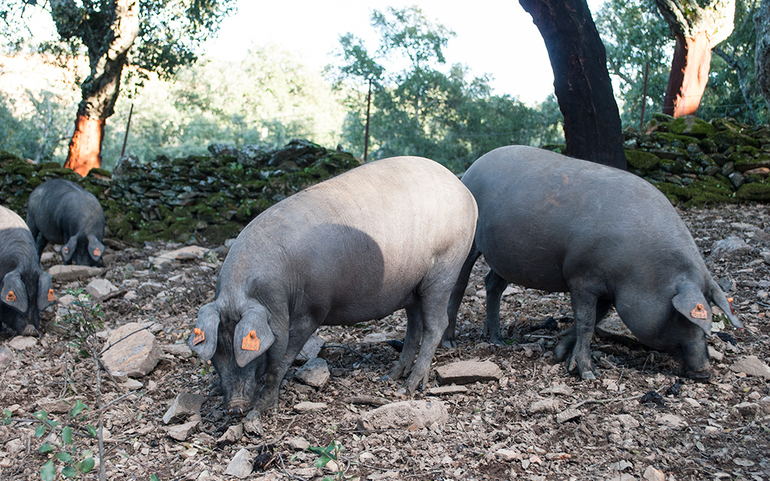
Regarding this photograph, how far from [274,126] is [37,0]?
26.8m

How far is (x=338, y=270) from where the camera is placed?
163 inches

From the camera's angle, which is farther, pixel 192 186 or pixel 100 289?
pixel 192 186

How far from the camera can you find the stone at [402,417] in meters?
3.85

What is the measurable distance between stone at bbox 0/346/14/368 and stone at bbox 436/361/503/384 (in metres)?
3.96

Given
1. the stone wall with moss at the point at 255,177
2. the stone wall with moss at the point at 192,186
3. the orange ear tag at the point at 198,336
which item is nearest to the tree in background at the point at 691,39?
the stone wall with moss at the point at 255,177

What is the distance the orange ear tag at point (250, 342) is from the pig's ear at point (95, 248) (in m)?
7.28

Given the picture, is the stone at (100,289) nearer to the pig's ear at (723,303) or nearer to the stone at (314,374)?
the stone at (314,374)

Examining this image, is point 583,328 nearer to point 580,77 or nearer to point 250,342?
point 250,342

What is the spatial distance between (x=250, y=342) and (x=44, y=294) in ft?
13.9

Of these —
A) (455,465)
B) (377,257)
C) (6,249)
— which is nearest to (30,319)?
(6,249)

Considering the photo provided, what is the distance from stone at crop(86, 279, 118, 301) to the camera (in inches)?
298

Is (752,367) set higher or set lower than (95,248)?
higher

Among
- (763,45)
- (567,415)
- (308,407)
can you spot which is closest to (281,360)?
(308,407)

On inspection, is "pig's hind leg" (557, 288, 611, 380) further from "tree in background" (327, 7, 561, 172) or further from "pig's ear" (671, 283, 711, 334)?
"tree in background" (327, 7, 561, 172)
